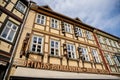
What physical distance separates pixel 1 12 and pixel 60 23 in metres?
6.18

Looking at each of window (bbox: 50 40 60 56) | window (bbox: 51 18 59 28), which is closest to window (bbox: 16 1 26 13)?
window (bbox: 51 18 59 28)

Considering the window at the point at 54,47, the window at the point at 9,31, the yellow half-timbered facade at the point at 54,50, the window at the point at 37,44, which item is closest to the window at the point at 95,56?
the yellow half-timbered facade at the point at 54,50

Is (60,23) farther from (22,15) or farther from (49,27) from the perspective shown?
(22,15)

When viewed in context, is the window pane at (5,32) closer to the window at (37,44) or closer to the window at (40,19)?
the window at (37,44)

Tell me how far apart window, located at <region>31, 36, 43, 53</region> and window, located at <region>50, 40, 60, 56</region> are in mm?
1005

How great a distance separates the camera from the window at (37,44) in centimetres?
829

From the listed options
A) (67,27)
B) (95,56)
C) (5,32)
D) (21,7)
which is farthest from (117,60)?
(5,32)

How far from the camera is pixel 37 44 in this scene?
8.65 meters

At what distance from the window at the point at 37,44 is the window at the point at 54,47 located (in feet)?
3.30

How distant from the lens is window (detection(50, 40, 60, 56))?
9.05 metres

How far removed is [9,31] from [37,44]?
7.67ft

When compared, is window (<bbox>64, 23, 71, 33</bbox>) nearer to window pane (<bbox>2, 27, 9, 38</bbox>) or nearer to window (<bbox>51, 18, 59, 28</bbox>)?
window (<bbox>51, 18, 59, 28</bbox>)

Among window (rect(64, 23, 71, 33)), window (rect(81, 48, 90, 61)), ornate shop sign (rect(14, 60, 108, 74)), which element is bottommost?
ornate shop sign (rect(14, 60, 108, 74))

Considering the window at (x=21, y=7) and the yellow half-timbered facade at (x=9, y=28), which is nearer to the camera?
the yellow half-timbered facade at (x=9, y=28)
